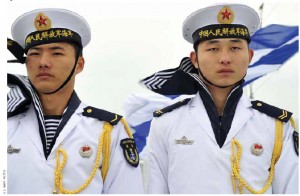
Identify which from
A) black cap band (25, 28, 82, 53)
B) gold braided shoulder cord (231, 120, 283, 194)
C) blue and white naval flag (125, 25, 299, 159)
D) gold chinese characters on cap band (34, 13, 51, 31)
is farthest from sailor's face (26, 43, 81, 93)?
blue and white naval flag (125, 25, 299, 159)

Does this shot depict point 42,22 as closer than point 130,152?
No

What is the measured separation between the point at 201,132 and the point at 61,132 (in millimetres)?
1177

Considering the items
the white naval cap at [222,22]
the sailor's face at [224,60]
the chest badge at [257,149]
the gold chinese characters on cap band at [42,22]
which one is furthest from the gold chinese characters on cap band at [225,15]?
the gold chinese characters on cap band at [42,22]

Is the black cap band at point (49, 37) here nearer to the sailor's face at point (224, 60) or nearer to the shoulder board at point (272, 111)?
the sailor's face at point (224, 60)

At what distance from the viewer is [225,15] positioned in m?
3.57

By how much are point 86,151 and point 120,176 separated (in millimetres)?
346

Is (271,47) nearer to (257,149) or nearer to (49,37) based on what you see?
(257,149)

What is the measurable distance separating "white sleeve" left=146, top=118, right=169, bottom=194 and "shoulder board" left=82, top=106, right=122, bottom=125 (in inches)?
14.4

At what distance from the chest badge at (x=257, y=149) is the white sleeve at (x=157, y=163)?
740 millimetres

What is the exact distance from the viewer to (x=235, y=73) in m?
3.32

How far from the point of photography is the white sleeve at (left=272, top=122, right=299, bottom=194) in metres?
3.13

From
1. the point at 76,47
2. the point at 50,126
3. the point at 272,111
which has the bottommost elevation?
the point at 50,126

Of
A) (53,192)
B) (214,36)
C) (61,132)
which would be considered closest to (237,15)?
(214,36)

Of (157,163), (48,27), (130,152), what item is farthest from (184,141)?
(48,27)
